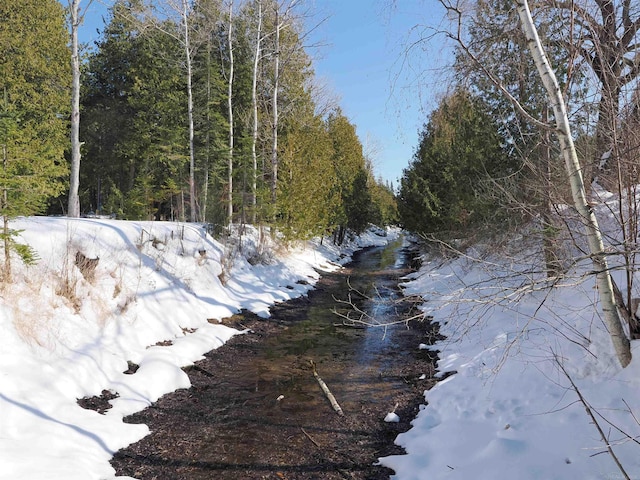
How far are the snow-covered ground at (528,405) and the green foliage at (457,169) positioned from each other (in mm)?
2385

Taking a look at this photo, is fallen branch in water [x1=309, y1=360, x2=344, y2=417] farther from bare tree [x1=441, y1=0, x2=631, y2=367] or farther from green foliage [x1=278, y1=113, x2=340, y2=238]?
green foliage [x1=278, y1=113, x2=340, y2=238]

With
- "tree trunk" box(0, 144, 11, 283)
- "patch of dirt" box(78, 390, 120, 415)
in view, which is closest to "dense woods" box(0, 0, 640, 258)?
"tree trunk" box(0, 144, 11, 283)

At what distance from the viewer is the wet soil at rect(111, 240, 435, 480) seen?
15.0 feet

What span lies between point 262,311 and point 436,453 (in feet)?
23.8

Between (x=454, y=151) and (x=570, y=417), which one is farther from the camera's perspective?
(x=454, y=151)

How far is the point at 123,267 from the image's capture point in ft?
29.2

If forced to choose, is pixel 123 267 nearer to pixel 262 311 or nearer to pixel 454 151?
pixel 262 311

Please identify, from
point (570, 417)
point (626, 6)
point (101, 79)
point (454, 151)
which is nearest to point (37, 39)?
point (101, 79)

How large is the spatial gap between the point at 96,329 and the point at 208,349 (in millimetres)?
2101

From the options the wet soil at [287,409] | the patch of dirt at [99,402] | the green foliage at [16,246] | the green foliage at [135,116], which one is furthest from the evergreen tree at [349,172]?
the patch of dirt at [99,402]

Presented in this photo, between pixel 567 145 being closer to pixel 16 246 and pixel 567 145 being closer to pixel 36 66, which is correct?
pixel 16 246

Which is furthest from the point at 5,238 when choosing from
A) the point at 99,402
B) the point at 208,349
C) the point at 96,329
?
the point at 208,349

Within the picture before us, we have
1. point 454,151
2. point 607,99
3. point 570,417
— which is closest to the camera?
point 607,99

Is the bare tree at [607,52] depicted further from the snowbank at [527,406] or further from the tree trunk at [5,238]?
the tree trunk at [5,238]
